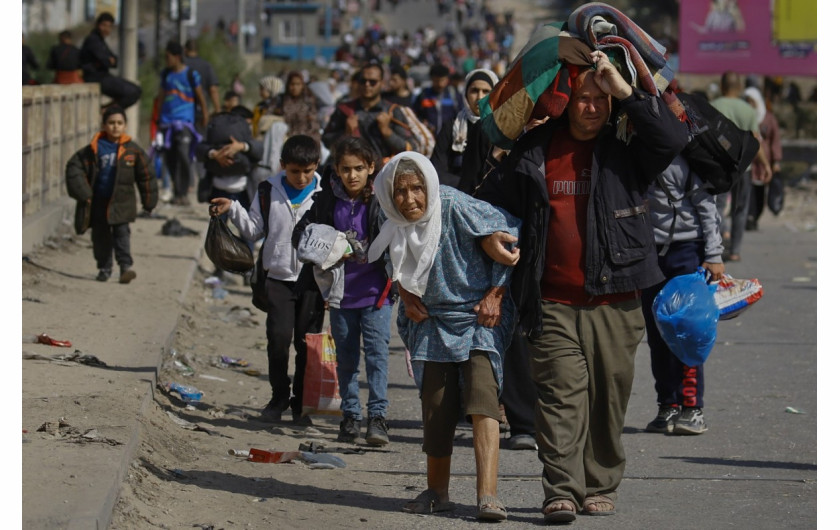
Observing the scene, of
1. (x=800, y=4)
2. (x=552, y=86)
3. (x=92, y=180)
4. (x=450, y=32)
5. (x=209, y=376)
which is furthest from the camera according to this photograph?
(x=450, y=32)

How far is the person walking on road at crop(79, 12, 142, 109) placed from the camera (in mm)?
18703

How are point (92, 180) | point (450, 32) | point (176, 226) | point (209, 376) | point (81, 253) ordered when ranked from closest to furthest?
1. point (209, 376)
2. point (92, 180)
3. point (81, 253)
4. point (176, 226)
5. point (450, 32)

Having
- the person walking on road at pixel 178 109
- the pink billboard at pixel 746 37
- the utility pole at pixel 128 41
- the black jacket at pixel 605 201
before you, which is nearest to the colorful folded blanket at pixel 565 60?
the black jacket at pixel 605 201

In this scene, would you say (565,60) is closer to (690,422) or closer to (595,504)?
(595,504)

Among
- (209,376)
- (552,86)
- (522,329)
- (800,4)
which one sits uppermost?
(800,4)

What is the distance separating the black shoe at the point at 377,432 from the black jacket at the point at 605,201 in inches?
77.3

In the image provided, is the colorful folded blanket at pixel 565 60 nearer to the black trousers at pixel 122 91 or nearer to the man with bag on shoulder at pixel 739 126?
the man with bag on shoulder at pixel 739 126

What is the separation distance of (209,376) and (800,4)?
2967 cm

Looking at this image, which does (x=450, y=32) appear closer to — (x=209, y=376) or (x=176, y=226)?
(x=176, y=226)

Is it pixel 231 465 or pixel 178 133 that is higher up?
pixel 178 133

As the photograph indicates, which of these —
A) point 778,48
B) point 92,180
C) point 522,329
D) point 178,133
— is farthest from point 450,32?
point 522,329

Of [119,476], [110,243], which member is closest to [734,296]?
[119,476]

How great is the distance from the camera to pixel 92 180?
486 inches

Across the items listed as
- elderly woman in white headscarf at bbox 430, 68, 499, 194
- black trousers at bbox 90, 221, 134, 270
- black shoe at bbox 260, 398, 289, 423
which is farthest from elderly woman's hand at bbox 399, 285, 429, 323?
black trousers at bbox 90, 221, 134, 270
